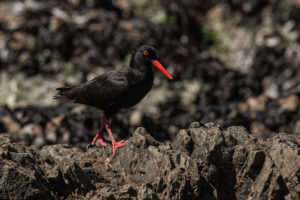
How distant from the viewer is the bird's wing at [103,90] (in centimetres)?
607

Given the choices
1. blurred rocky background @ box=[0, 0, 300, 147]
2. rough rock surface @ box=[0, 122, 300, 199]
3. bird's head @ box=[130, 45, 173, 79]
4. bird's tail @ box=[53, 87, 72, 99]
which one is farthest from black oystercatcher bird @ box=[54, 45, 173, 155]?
blurred rocky background @ box=[0, 0, 300, 147]

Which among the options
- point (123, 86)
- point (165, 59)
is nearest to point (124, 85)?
point (123, 86)

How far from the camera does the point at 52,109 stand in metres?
8.84

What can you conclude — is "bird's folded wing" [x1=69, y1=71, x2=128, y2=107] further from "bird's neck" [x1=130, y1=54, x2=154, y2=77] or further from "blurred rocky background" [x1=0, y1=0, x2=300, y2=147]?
"blurred rocky background" [x1=0, y1=0, x2=300, y2=147]

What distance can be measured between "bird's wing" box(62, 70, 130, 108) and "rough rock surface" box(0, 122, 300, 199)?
3.72 feet

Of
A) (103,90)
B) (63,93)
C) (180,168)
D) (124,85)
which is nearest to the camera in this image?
(180,168)

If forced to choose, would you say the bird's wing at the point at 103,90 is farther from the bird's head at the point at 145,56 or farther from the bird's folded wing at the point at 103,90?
the bird's head at the point at 145,56

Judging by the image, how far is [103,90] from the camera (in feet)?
20.5

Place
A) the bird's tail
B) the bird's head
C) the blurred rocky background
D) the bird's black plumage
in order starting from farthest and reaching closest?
the blurred rocky background → the bird's tail → the bird's head → the bird's black plumage

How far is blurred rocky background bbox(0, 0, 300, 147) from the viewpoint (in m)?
8.96

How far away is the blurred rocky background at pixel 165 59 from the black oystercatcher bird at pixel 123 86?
208 centimetres

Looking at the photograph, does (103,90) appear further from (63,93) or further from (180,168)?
(180,168)

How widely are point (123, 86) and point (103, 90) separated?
0.36 m

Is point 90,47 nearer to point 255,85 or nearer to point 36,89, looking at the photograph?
point 36,89
